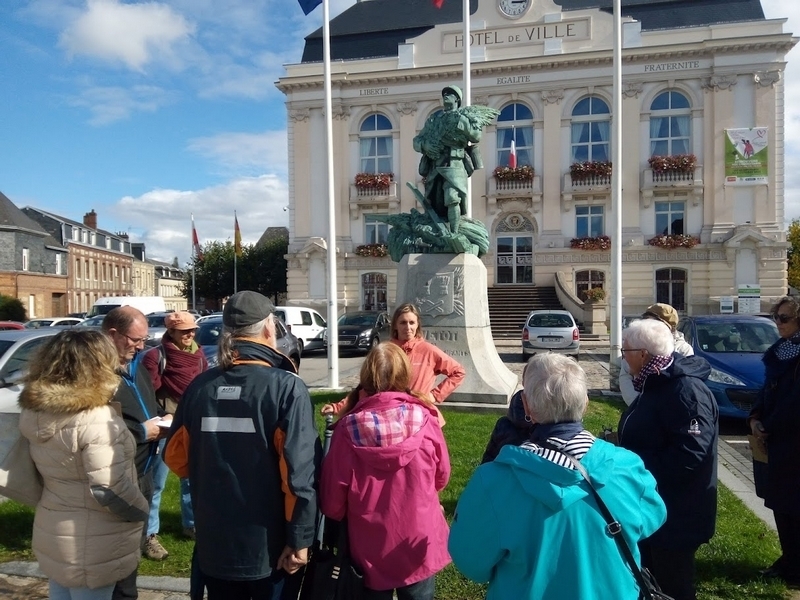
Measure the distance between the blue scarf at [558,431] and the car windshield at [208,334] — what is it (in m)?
11.4

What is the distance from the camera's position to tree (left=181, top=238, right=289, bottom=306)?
42.5m

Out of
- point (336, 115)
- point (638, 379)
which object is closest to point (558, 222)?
A: point (336, 115)

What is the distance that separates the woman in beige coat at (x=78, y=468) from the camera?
2537 millimetres

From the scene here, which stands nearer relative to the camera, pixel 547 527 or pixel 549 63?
pixel 547 527

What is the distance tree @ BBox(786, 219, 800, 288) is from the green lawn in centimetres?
4947

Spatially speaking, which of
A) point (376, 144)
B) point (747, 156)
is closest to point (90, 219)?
point (376, 144)

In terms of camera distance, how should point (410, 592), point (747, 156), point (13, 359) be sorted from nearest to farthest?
1. point (410, 592)
2. point (13, 359)
3. point (747, 156)

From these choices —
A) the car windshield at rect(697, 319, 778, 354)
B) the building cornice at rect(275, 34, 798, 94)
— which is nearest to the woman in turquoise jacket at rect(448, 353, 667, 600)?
the car windshield at rect(697, 319, 778, 354)

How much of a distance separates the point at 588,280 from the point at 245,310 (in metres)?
27.6

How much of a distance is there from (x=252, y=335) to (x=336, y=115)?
29.6 metres

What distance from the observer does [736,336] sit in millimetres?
9430

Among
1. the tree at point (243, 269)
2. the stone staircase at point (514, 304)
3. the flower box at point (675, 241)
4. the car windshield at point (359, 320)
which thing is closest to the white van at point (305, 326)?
the car windshield at point (359, 320)

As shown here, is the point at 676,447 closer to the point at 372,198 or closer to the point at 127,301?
the point at 127,301

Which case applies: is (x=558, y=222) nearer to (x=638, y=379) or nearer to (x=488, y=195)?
(x=488, y=195)
